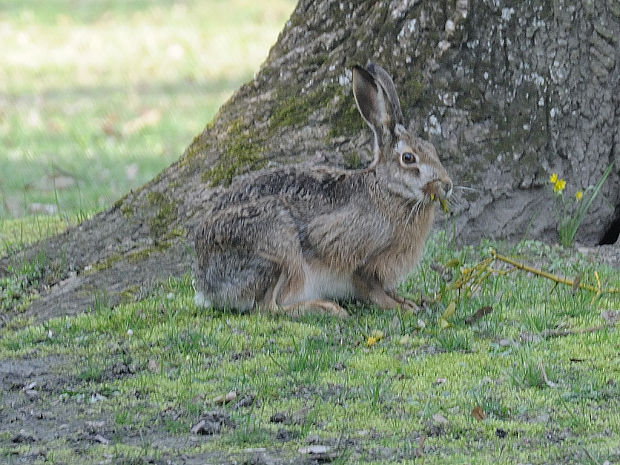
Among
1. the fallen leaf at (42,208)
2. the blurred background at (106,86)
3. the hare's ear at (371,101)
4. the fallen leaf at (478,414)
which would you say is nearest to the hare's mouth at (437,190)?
the hare's ear at (371,101)

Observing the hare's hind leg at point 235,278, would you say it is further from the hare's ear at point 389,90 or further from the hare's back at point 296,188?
the hare's ear at point 389,90

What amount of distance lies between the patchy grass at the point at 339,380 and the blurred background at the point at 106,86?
261 cm

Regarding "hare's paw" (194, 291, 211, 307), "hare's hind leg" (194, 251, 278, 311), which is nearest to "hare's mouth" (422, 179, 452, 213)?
"hare's hind leg" (194, 251, 278, 311)

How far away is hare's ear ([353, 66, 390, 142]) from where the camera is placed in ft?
20.2

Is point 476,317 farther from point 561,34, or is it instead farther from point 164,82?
point 164,82

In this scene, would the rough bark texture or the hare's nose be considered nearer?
the hare's nose

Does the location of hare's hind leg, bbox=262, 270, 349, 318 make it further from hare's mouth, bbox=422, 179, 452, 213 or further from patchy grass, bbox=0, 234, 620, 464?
hare's mouth, bbox=422, 179, 452, 213

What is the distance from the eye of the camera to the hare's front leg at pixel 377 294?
618 cm

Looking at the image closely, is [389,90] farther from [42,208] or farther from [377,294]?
[42,208]

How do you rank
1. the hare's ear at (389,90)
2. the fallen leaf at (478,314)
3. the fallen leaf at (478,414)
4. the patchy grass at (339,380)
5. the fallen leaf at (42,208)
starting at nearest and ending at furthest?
the patchy grass at (339,380) < the fallen leaf at (478,414) < the fallen leaf at (478,314) < the hare's ear at (389,90) < the fallen leaf at (42,208)

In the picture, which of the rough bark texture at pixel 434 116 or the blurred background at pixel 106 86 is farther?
the blurred background at pixel 106 86

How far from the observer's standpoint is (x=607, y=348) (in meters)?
5.27

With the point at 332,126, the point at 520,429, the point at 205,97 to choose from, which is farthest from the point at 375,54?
the point at 205,97

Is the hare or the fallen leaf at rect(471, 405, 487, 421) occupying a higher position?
the hare
